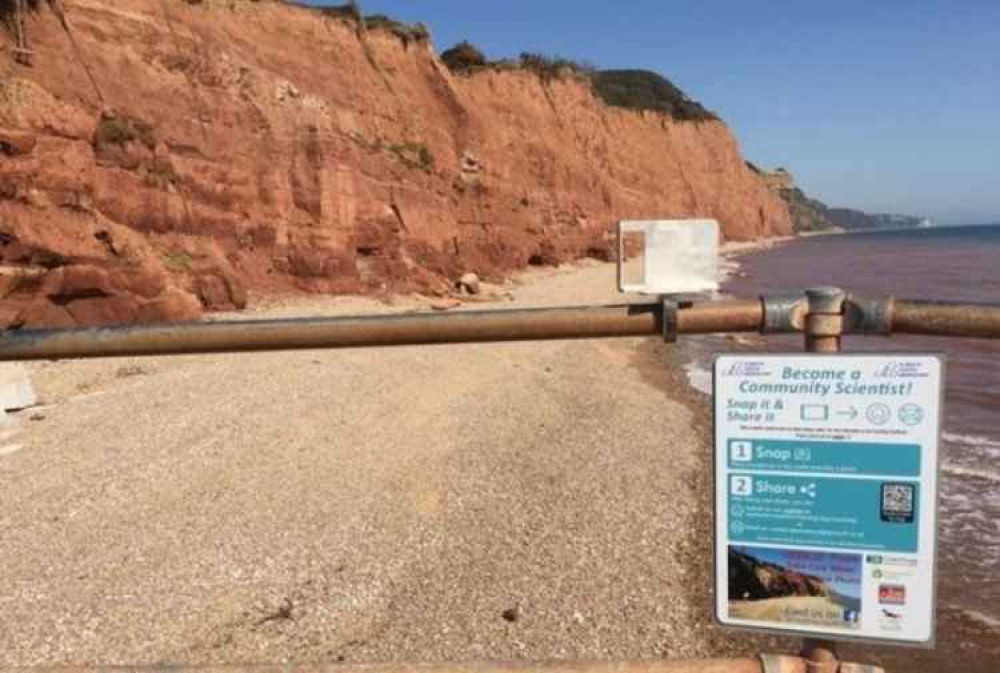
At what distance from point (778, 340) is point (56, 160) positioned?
1413cm

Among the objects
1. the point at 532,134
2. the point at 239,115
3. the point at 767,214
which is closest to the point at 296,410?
the point at 239,115

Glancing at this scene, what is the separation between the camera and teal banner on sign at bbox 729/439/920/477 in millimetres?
1857

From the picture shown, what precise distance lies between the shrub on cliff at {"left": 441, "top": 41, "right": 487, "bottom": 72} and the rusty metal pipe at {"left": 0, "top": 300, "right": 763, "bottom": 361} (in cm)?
4057

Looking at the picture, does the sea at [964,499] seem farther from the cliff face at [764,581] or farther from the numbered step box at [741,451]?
the cliff face at [764,581]

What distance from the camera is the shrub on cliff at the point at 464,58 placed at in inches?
1614

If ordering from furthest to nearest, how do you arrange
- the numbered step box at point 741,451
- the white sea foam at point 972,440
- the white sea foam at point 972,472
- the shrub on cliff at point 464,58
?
the shrub on cliff at point 464,58 → the white sea foam at point 972,440 → the white sea foam at point 972,472 → the numbered step box at point 741,451

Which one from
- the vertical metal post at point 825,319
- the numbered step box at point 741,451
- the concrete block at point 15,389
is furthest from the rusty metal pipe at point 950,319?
the concrete block at point 15,389

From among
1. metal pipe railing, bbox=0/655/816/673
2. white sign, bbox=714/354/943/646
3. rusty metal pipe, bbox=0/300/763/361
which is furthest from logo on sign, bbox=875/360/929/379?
metal pipe railing, bbox=0/655/816/673

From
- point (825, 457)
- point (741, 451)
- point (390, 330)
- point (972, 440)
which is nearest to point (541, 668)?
point (741, 451)

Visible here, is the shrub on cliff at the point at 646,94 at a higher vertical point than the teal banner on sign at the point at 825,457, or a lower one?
higher

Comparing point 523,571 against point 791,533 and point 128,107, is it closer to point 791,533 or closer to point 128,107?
point 791,533

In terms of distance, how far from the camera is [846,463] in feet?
6.15

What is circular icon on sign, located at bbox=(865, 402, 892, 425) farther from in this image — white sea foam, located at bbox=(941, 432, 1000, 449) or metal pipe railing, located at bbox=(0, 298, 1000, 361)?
white sea foam, located at bbox=(941, 432, 1000, 449)

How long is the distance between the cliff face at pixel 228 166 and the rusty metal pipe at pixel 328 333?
38.7 ft
